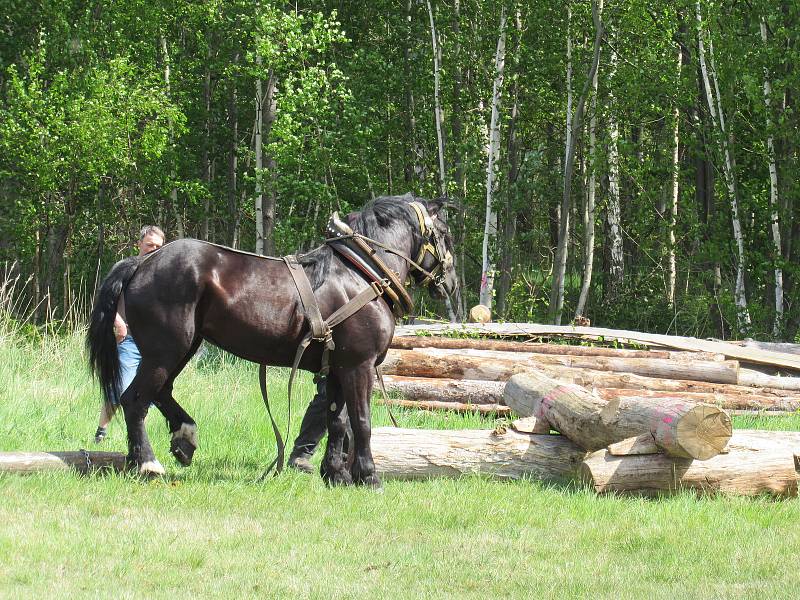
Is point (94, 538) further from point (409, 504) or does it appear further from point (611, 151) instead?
point (611, 151)

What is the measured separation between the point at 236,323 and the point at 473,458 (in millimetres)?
2069

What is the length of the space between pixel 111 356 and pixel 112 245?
23206 mm

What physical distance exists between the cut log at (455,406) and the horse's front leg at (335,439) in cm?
421

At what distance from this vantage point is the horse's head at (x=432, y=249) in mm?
7824

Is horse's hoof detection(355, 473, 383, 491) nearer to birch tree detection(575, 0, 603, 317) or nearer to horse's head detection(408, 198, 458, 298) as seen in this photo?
horse's head detection(408, 198, 458, 298)

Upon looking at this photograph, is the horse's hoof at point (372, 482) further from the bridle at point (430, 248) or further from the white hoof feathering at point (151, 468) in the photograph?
the bridle at point (430, 248)

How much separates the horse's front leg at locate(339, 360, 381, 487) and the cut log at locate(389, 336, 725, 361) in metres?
6.02

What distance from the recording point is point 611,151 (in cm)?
2266

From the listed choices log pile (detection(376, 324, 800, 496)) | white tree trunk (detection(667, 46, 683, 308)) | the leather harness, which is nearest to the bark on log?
log pile (detection(376, 324, 800, 496))

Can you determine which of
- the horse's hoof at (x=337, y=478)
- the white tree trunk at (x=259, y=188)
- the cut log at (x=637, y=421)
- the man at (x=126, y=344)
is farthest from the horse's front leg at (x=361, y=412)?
the white tree trunk at (x=259, y=188)

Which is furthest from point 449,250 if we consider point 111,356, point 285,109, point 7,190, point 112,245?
point 112,245

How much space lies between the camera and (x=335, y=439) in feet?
24.4

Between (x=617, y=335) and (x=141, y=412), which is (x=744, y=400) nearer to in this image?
(x=617, y=335)

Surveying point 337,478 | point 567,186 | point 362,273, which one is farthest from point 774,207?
point 337,478
